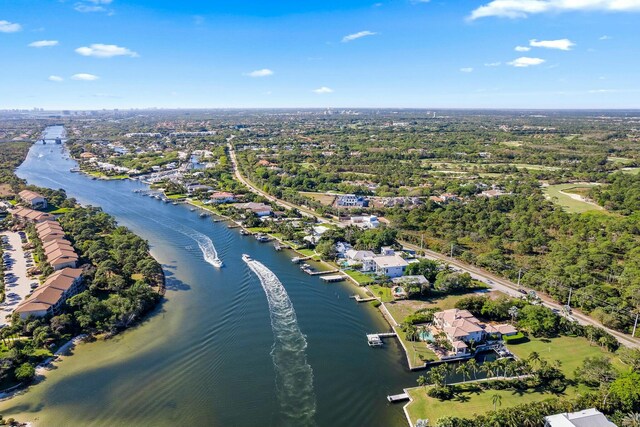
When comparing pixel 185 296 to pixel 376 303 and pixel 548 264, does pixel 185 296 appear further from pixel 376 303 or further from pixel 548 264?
pixel 548 264

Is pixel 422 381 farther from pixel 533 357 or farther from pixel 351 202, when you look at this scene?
pixel 351 202

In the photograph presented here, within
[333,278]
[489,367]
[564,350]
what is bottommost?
[564,350]

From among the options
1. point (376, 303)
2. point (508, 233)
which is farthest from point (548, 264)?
point (376, 303)

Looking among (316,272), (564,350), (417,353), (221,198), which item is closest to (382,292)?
(316,272)

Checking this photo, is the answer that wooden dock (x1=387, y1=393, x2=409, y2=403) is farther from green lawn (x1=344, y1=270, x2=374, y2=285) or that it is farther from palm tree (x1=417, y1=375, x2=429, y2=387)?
green lawn (x1=344, y1=270, x2=374, y2=285)

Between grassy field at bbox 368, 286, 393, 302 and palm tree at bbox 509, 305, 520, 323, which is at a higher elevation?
palm tree at bbox 509, 305, 520, 323

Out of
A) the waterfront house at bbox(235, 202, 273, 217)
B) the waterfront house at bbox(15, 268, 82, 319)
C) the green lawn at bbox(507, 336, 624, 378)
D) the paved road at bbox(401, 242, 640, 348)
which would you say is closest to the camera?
the green lawn at bbox(507, 336, 624, 378)

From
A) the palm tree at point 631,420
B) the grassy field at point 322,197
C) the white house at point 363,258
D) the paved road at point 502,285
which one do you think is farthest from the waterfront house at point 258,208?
the palm tree at point 631,420

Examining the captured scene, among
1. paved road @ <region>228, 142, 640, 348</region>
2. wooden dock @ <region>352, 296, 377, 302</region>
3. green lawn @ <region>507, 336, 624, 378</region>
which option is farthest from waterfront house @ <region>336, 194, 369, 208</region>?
green lawn @ <region>507, 336, 624, 378</region>
